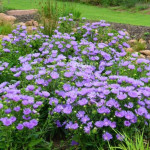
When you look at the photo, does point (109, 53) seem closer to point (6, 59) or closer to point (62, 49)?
point (62, 49)

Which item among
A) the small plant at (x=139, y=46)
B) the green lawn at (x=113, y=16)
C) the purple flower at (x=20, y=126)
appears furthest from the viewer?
the green lawn at (x=113, y=16)

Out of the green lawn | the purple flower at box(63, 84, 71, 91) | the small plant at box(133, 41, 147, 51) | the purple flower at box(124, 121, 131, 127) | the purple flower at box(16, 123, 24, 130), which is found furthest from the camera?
the green lawn

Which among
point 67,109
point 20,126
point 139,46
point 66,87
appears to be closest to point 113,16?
point 139,46

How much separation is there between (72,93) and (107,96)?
0.30 m

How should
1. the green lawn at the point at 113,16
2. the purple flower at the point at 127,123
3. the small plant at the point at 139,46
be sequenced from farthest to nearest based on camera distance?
1. the green lawn at the point at 113,16
2. the small plant at the point at 139,46
3. the purple flower at the point at 127,123

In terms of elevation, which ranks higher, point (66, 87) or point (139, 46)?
point (66, 87)

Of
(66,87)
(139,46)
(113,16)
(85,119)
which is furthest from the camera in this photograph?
(113,16)

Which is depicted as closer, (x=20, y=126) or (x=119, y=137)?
(x=20, y=126)

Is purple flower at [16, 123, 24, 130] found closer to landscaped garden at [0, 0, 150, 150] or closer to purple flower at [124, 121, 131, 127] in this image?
landscaped garden at [0, 0, 150, 150]

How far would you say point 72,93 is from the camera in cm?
230

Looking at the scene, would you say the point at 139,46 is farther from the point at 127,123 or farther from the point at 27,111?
the point at 27,111

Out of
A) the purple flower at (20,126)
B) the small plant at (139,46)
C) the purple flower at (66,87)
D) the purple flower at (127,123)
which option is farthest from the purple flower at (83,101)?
the small plant at (139,46)

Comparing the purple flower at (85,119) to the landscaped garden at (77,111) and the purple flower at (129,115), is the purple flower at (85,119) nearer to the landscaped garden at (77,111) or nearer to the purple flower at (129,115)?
the landscaped garden at (77,111)

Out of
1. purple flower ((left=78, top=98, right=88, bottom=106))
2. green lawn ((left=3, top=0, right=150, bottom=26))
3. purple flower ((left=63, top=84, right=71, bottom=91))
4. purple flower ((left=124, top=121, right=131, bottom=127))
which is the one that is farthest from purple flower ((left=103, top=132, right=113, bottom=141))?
green lawn ((left=3, top=0, right=150, bottom=26))
